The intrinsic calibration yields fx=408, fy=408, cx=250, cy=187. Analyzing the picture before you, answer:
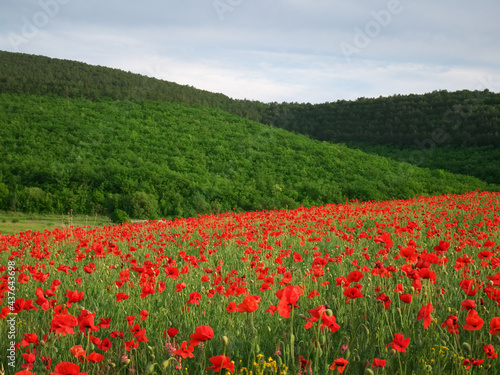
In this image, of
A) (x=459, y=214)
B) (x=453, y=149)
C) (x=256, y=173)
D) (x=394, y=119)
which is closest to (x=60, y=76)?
(x=256, y=173)

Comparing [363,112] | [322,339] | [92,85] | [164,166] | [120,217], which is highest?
[363,112]

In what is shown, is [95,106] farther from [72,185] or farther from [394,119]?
[394,119]

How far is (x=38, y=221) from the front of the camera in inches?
563

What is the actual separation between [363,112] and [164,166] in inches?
1558

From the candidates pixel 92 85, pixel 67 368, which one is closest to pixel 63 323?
pixel 67 368

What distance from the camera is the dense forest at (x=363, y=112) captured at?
38469 mm

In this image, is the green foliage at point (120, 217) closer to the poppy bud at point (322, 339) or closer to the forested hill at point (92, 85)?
the poppy bud at point (322, 339)

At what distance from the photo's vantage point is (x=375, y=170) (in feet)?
89.1

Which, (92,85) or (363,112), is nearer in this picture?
(92,85)

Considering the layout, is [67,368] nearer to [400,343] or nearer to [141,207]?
[400,343]

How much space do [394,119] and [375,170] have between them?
1015 inches

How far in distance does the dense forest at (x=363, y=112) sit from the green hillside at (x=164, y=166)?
22.1 ft

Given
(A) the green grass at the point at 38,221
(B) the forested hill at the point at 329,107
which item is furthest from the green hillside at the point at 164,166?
(B) the forested hill at the point at 329,107

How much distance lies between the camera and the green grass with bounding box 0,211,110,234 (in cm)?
1236
